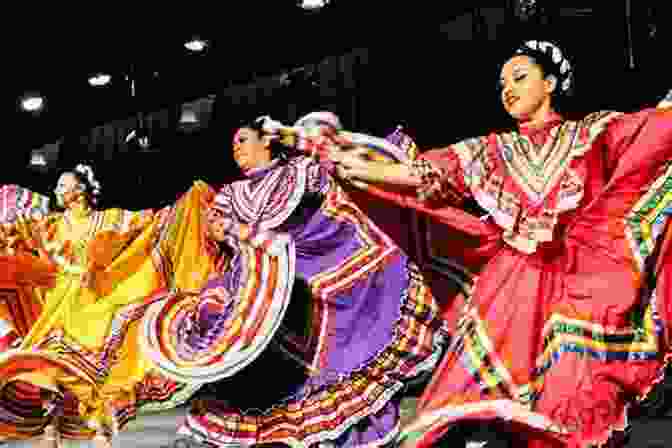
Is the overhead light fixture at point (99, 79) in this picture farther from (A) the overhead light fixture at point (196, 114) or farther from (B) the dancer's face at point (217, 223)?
(B) the dancer's face at point (217, 223)

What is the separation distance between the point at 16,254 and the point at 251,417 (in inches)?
95.6

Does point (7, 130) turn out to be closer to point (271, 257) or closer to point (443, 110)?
point (443, 110)

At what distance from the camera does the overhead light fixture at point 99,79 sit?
26.4 feet

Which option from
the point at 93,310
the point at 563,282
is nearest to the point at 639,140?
the point at 563,282

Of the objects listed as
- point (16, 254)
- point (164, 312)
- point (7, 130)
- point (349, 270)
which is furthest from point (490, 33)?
point (7, 130)

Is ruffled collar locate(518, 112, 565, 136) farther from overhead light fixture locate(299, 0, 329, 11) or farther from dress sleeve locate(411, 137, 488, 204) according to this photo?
overhead light fixture locate(299, 0, 329, 11)

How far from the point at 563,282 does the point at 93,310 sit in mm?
2972

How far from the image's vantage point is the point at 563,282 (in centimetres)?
228

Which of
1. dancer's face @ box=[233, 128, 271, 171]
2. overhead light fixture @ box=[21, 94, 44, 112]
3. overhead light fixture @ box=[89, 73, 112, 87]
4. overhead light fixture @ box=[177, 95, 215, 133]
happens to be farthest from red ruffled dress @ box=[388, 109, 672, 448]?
overhead light fixture @ box=[21, 94, 44, 112]

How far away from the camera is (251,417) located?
349 centimetres

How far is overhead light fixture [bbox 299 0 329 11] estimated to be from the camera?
5.90 meters

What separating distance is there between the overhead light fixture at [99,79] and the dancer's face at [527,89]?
6.01 meters

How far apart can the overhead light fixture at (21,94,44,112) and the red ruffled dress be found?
6.94 metres

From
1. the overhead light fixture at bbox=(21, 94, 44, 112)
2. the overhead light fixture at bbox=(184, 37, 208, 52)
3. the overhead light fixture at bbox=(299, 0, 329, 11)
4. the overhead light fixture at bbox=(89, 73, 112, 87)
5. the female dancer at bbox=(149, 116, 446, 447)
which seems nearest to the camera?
the female dancer at bbox=(149, 116, 446, 447)
